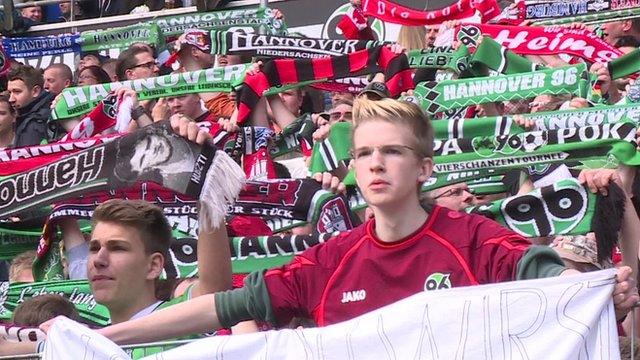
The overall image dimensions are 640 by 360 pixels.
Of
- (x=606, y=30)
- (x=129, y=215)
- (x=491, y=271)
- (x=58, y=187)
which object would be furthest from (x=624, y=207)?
(x=606, y=30)

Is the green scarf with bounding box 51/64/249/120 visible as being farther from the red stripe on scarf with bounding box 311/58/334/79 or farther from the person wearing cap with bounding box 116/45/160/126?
the person wearing cap with bounding box 116/45/160/126

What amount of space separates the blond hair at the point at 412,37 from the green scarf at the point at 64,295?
4.72m

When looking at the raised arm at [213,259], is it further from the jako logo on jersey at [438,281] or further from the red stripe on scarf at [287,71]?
the red stripe on scarf at [287,71]

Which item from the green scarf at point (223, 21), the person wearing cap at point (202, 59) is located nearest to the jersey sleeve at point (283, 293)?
the person wearing cap at point (202, 59)

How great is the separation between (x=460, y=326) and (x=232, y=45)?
669 centimetres

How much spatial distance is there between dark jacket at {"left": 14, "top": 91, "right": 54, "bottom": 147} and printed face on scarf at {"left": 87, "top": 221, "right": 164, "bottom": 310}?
552cm

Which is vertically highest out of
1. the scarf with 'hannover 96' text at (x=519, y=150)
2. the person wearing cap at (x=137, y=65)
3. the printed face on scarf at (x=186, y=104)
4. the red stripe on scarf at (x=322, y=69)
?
the person wearing cap at (x=137, y=65)

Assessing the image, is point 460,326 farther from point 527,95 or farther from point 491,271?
point 527,95

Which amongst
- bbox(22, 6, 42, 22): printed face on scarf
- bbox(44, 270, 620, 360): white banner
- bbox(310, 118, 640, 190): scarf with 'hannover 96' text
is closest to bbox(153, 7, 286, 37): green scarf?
bbox(22, 6, 42, 22): printed face on scarf

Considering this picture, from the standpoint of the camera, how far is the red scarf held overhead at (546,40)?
10250 millimetres

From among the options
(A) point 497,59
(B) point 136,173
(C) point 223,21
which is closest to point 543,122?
(A) point 497,59

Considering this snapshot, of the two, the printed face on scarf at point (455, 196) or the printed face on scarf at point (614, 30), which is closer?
the printed face on scarf at point (455, 196)

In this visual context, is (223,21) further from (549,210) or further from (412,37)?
(549,210)

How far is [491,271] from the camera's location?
5.04m
